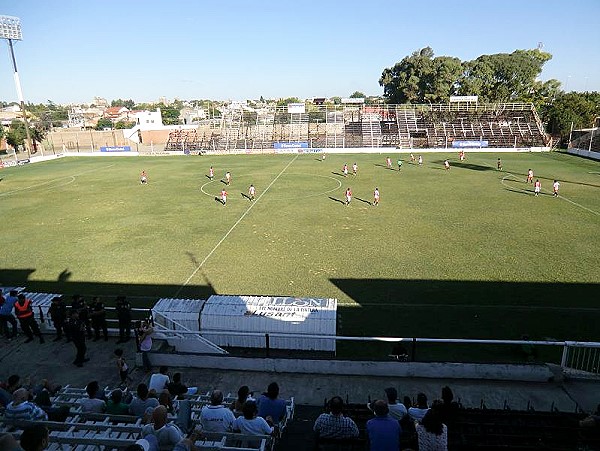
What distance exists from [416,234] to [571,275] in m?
7.46

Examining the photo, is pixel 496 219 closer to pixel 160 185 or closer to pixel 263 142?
pixel 160 185

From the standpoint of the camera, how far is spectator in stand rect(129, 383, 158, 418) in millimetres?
7035

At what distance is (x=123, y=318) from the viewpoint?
11.7 metres

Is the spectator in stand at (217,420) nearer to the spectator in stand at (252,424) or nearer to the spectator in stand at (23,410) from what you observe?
the spectator in stand at (252,424)

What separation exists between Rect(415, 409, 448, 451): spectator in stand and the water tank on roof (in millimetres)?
5919

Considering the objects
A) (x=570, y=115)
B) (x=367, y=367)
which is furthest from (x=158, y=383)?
(x=570, y=115)

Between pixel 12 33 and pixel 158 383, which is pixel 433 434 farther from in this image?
pixel 12 33

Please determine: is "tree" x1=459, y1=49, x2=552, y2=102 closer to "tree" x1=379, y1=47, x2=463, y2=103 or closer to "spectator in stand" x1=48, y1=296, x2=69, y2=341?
"tree" x1=379, y1=47, x2=463, y2=103

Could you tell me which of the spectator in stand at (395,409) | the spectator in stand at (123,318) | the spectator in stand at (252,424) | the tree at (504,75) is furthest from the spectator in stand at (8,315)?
the tree at (504,75)

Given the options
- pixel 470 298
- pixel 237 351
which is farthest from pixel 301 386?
pixel 470 298

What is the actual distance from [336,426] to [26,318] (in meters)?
9.79

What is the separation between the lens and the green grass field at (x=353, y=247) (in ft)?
47.4

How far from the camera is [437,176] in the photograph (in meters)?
40.0

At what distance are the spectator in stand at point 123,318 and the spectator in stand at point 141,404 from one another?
492 cm
